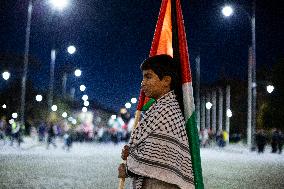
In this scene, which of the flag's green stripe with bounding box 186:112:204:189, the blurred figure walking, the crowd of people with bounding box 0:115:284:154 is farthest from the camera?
the blurred figure walking

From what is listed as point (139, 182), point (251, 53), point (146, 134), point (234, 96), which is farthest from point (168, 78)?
point (234, 96)

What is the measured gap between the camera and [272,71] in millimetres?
68250

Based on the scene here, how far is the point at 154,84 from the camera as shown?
374 centimetres

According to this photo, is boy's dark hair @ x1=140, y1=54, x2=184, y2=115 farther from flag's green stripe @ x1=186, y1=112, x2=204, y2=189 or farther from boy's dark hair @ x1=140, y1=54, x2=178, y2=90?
flag's green stripe @ x1=186, y1=112, x2=204, y2=189

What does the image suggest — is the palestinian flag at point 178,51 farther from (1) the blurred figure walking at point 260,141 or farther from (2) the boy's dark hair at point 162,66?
(1) the blurred figure walking at point 260,141

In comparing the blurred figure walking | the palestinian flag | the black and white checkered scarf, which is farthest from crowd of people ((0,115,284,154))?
the black and white checkered scarf

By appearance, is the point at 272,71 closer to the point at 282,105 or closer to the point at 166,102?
the point at 282,105

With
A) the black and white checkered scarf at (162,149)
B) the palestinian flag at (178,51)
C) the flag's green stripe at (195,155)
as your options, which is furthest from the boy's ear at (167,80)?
the flag's green stripe at (195,155)

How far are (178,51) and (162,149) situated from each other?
1645 millimetres

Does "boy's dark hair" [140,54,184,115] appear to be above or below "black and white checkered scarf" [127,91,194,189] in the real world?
above

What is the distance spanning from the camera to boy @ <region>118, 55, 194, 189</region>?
136 inches

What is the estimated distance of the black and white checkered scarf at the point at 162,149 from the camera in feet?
11.3

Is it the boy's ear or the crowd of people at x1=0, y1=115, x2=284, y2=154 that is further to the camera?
the crowd of people at x1=0, y1=115, x2=284, y2=154

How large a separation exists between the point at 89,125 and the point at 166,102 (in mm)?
54126
